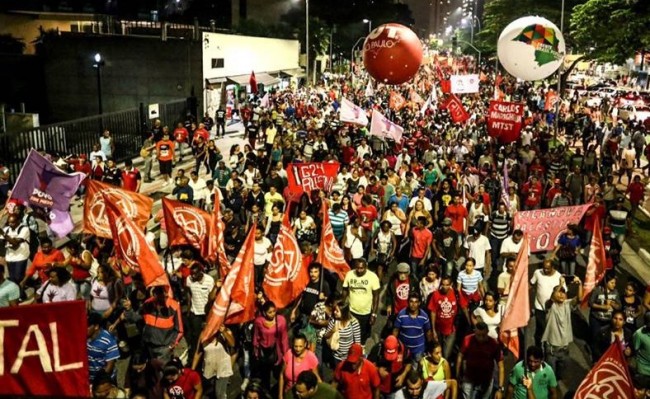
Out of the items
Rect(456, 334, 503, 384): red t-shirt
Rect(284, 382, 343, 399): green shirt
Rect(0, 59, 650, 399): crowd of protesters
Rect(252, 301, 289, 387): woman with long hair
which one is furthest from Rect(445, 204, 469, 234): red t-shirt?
Rect(284, 382, 343, 399): green shirt

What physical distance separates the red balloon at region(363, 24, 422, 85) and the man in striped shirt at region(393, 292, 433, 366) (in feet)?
29.2

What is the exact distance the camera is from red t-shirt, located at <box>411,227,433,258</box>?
10.1 metres

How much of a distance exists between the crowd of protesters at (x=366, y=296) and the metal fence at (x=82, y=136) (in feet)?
11.1

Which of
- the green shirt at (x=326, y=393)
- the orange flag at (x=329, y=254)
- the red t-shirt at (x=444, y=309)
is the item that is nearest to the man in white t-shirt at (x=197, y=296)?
the orange flag at (x=329, y=254)

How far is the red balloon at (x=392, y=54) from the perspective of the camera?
15.1 meters

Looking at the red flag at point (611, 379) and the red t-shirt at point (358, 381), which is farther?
the red t-shirt at point (358, 381)

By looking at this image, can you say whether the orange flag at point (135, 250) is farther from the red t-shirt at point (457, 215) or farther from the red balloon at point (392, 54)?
the red balloon at point (392, 54)

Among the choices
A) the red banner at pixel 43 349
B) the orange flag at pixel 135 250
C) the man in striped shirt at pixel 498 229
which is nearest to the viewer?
the red banner at pixel 43 349

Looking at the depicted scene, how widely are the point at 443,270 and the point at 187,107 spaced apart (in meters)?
20.9

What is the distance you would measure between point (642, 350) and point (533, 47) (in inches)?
403

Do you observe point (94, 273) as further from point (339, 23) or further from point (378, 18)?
point (378, 18)

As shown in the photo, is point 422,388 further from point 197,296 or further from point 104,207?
point 104,207

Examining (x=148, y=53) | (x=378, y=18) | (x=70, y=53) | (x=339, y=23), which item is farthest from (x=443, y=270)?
(x=378, y=18)

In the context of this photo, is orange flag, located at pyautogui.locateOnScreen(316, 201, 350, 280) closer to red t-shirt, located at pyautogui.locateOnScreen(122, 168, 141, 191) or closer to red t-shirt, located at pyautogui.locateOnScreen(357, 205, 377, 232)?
red t-shirt, located at pyautogui.locateOnScreen(357, 205, 377, 232)
